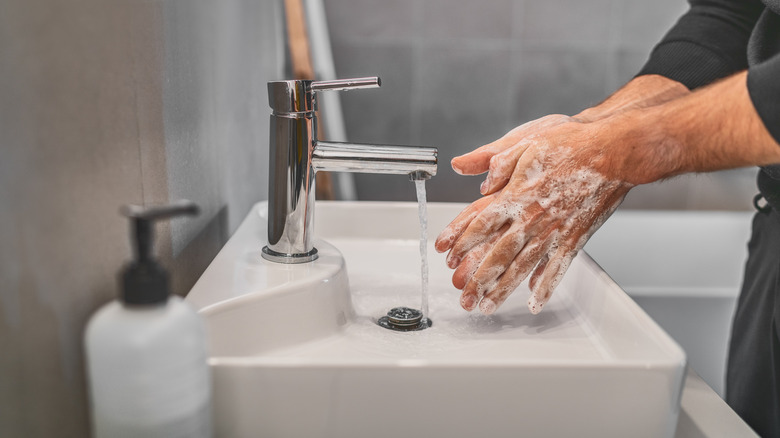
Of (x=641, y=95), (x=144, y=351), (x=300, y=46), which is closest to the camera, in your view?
(x=144, y=351)

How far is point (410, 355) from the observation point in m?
0.59

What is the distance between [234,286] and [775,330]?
72 cm

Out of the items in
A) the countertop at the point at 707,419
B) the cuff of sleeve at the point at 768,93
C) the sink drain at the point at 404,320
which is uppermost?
the cuff of sleeve at the point at 768,93

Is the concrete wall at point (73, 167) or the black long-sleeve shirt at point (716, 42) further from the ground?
the black long-sleeve shirt at point (716, 42)

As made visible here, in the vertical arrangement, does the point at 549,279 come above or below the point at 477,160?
below

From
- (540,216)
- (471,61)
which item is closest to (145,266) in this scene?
(540,216)

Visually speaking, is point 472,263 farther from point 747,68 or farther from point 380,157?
point 747,68

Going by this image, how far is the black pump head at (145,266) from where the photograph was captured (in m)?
0.30

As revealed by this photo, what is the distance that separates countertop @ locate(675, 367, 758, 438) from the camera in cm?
49

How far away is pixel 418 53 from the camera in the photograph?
63.7 inches

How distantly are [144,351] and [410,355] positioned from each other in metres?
0.32

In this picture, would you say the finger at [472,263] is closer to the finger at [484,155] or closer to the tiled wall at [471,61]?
the finger at [484,155]

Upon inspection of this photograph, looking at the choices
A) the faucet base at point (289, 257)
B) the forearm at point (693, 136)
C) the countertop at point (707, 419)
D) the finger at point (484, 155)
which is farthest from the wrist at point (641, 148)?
the faucet base at point (289, 257)

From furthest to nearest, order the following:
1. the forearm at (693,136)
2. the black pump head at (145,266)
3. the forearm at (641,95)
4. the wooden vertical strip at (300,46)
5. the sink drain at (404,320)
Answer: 1. the wooden vertical strip at (300,46)
2. the forearm at (641,95)
3. the sink drain at (404,320)
4. the forearm at (693,136)
5. the black pump head at (145,266)
